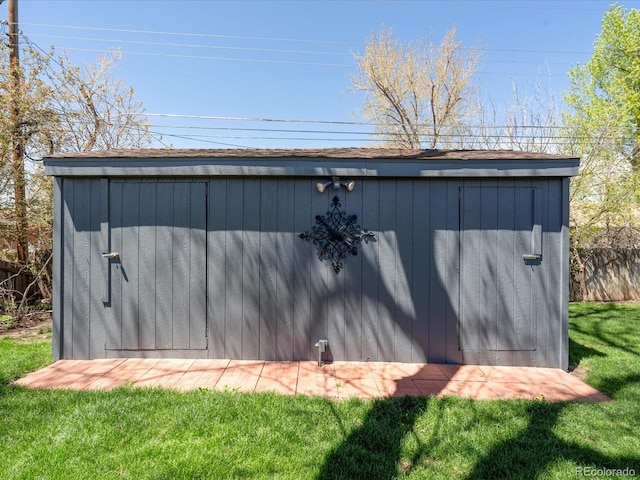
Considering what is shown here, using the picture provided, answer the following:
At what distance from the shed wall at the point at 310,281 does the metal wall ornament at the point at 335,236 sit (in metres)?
0.07

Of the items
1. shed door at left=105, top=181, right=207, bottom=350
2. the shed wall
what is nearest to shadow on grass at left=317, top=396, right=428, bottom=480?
the shed wall

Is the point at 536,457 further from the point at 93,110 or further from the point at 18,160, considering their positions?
Answer: the point at 93,110

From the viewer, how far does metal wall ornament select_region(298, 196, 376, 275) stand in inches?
139

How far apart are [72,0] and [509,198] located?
29.4ft

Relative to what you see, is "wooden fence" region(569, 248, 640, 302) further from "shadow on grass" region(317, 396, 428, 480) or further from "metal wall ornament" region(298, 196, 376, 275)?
"shadow on grass" region(317, 396, 428, 480)

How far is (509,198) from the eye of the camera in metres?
3.52

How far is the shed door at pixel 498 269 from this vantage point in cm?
350

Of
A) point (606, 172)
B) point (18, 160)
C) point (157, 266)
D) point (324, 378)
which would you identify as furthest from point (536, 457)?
point (606, 172)

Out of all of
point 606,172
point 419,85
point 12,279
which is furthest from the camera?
point 419,85

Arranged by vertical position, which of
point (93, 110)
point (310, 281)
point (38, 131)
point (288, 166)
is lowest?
point (310, 281)

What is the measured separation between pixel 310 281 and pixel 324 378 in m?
1.01

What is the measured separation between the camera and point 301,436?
2.12 meters

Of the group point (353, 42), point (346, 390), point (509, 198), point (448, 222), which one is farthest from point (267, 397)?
point (353, 42)

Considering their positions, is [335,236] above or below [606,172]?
below
